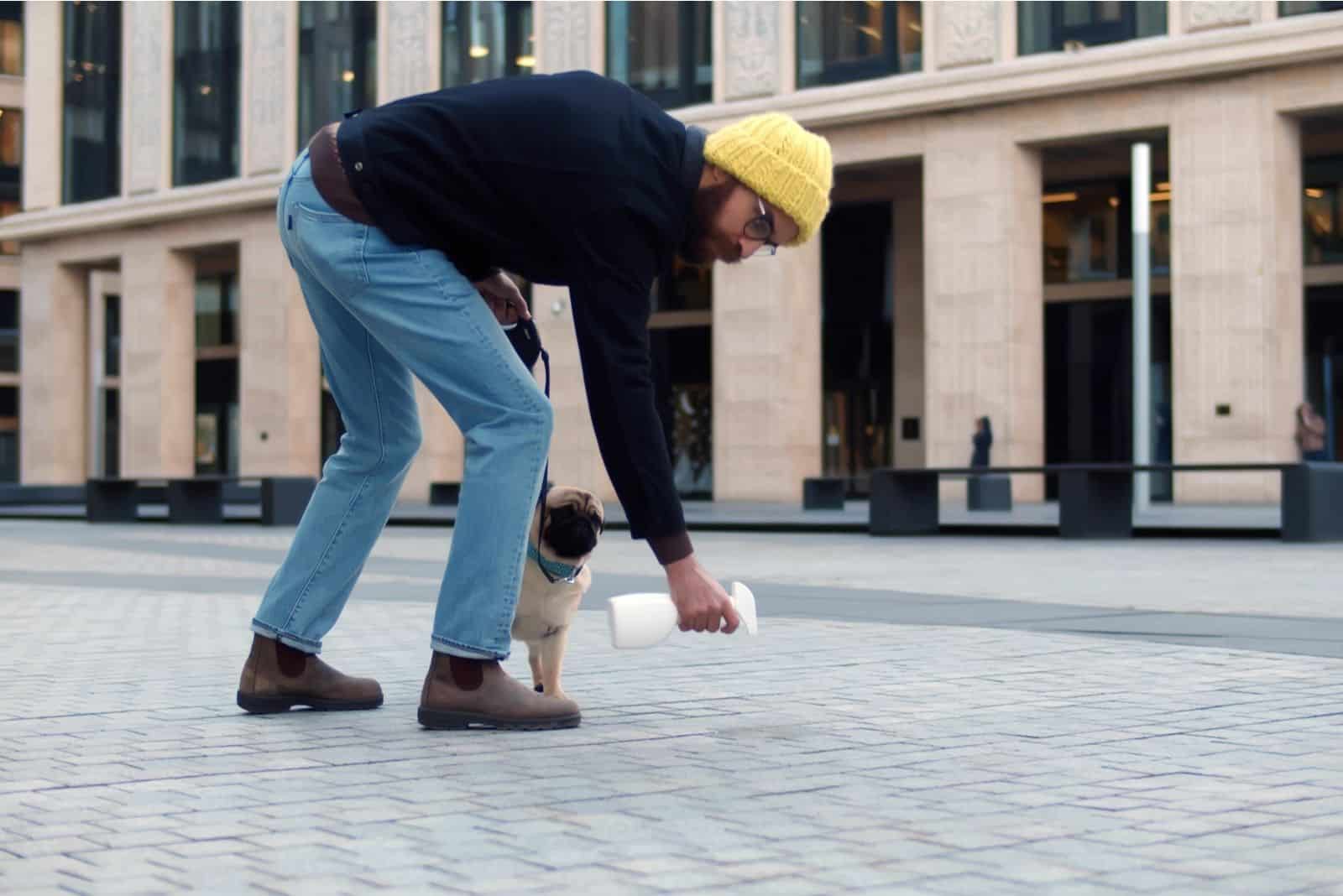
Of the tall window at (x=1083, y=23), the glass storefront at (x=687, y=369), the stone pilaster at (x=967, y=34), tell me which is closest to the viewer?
the tall window at (x=1083, y=23)

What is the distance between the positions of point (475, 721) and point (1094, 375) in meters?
30.2

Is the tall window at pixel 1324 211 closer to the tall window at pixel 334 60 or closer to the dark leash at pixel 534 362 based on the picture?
the tall window at pixel 334 60

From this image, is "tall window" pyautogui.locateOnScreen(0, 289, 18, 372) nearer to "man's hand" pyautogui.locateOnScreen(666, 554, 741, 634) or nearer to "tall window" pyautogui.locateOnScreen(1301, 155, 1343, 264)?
"tall window" pyautogui.locateOnScreen(1301, 155, 1343, 264)

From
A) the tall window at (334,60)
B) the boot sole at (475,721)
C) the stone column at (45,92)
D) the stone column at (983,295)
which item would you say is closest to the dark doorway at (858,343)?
the stone column at (983,295)

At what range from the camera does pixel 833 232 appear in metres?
36.7

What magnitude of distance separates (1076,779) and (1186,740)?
2.08 ft

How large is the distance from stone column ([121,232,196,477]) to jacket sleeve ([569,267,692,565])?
39.4 m

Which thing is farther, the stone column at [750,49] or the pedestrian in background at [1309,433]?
the stone column at [750,49]

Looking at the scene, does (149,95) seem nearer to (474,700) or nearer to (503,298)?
(503,298)

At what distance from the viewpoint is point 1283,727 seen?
429cm

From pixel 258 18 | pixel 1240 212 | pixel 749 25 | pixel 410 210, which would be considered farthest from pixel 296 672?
pixel 258 18

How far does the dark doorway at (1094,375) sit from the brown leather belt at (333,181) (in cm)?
2882

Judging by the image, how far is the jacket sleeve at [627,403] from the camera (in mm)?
3967

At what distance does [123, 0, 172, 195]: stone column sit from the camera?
137ft
